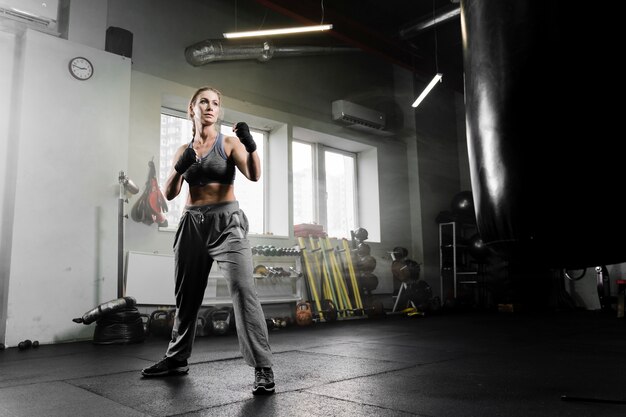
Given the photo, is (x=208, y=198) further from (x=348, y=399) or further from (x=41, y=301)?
(x=41, y=301)

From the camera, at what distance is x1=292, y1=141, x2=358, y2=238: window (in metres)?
7.41

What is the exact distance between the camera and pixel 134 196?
5.03 meters

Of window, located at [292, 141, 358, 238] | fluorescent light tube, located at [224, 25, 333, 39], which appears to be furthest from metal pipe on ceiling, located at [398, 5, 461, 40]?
fluorescent light tube, located at [224, 25, 333, 39]

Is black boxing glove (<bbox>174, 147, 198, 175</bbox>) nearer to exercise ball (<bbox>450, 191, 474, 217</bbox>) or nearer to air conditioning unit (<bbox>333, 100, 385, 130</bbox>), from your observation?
air conditioning unit (<bbox>333, 100, 385, 130</bbox>)

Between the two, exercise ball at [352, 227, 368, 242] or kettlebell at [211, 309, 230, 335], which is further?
exercise ball at [352, 227, 368, 242]

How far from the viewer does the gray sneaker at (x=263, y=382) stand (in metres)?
2.09

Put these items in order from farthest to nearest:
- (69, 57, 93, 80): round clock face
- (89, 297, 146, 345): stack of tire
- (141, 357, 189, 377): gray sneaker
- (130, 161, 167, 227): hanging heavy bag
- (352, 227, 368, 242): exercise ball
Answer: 1. (352, 227, 368, 242): exercise ball
2. (130, 161, 167, 227): hanging heavy bag
3. (69, 57, 93, 80): round clock face
4. (89, 297, 146, 345): stack of tire
5. (141, 357, 189, 377): gray sneaker

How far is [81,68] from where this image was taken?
4.64m

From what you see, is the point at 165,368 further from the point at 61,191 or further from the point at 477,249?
the point at 477,249

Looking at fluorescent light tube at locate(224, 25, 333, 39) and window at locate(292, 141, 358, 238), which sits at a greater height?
fluorescent light tube at locate(224, 25, 333, 39)

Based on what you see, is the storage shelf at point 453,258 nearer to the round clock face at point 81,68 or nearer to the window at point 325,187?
the window at point 325,187

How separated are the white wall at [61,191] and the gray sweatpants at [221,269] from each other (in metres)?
2.37

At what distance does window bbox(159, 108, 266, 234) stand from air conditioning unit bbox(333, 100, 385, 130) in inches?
52.5

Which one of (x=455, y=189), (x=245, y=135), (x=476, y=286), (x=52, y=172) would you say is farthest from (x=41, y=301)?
(x=455, y=189)
